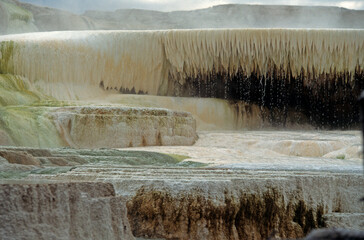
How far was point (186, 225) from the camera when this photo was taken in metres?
3.90

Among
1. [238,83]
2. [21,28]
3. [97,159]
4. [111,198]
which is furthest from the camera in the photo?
[21,28]

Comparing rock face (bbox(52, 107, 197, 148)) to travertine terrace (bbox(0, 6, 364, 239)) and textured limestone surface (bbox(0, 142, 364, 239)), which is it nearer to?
travertine terrace (bbox(0, 6, 364, 239))

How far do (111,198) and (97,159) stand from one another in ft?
11.1

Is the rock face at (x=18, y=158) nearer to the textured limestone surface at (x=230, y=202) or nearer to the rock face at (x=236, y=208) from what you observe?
the textured limestone surface at (x=230, y=202)

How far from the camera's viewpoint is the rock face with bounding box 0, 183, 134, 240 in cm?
213

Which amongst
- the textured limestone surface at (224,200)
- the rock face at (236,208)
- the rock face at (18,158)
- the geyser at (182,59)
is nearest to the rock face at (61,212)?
the textured limestone surface at (224,200)

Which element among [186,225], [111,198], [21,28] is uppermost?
[21,28]

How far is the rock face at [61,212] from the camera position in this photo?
2.13m

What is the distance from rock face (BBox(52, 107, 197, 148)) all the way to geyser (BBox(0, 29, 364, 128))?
278cm

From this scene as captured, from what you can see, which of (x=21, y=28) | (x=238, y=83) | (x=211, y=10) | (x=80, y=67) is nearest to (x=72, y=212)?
(x=80, y=67)

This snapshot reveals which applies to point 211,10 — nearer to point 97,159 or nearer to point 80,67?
point 80,67

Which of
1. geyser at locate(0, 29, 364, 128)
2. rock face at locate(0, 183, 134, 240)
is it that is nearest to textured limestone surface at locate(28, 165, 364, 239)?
rock face at locate(0, 183, 134, 240)

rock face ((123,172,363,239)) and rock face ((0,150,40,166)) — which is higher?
rock face ((0,150,40,166))

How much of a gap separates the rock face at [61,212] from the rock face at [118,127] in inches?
247
